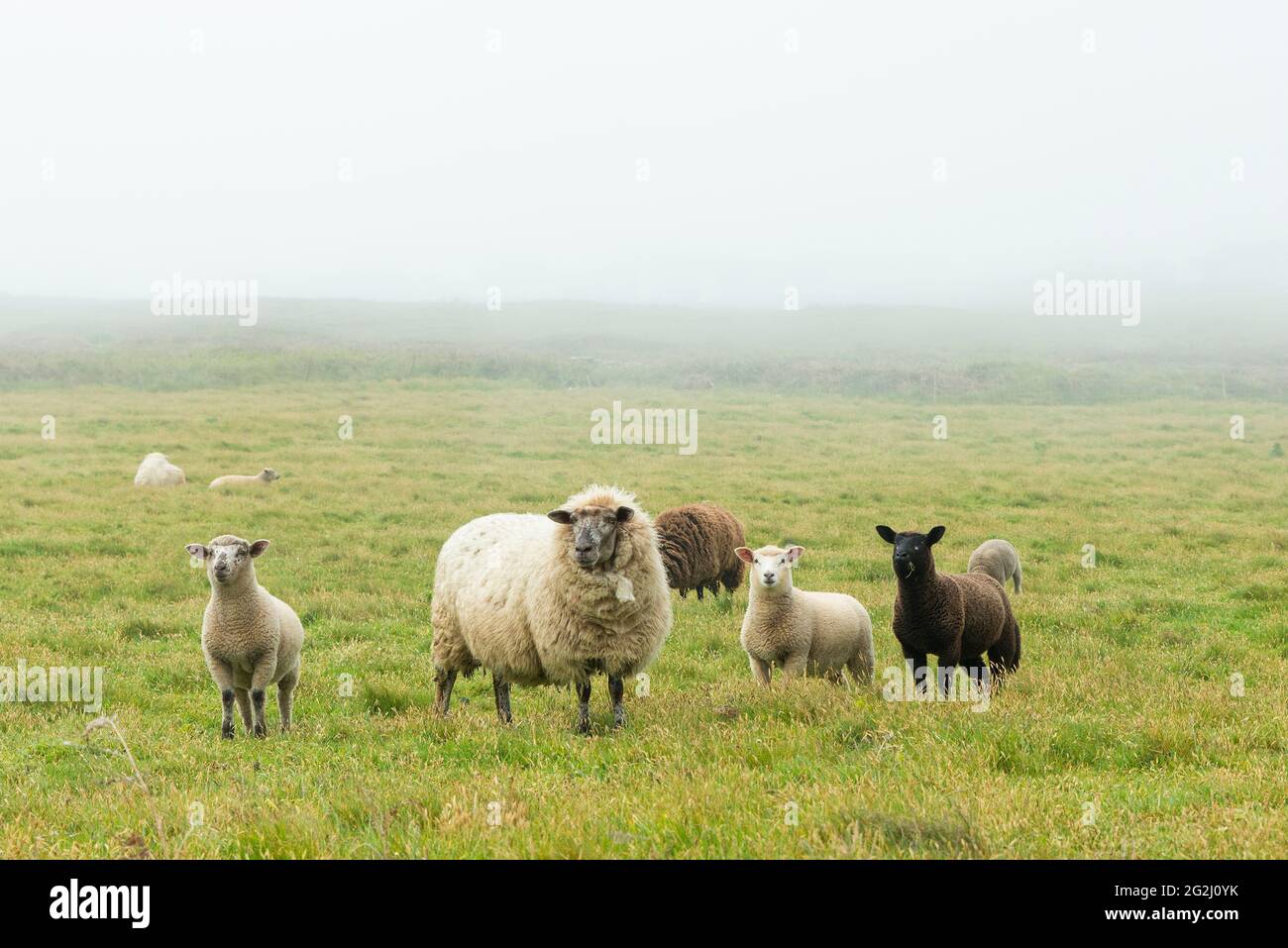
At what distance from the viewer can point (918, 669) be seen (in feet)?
33.0

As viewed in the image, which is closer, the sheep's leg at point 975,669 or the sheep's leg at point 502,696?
the sheep's leg at point 502,696

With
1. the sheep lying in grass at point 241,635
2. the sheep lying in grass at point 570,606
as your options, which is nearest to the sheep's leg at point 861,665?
the sheep lying in grass at point 570,606

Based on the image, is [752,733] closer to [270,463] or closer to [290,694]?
[290,694]

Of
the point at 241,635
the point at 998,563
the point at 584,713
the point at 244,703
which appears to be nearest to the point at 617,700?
the point at 584,713

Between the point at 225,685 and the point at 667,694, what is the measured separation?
4197 mm

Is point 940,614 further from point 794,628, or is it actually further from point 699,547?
point 699,547

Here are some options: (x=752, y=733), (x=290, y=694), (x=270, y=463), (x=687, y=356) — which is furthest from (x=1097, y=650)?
(x=687, y=356)

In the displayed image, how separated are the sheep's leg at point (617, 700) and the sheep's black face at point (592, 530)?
40.6 inches

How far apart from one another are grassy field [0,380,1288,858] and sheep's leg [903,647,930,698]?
0.83 meters

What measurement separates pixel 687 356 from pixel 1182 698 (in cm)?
8399

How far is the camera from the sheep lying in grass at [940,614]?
9859 mm

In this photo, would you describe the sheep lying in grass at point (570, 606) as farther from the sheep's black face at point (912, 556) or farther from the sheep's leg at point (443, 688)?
the sheep's black face at point (912, 556)
